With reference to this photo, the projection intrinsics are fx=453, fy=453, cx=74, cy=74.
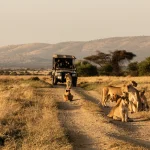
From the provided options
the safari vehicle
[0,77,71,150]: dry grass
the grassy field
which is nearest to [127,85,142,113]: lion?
[0,77,71,150]: dry grass

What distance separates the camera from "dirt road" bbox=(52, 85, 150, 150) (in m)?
10.1

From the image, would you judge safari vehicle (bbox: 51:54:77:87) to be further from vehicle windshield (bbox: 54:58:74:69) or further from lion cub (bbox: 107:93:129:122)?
lion cub (bbox: 107:93:129:122)

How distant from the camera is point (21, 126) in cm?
1268

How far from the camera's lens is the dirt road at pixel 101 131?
10091 mm

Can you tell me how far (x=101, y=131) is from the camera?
474 inches

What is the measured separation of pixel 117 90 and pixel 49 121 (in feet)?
20.0

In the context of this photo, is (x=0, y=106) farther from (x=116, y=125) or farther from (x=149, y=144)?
(x=149, y=144)

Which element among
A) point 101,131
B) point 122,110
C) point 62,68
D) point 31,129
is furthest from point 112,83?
point 31,129

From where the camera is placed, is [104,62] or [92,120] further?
[104,62]

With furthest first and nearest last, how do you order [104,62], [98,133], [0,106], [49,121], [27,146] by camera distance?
[104,62]
[0,106]
[49,121]
[98,133]
[27,146]

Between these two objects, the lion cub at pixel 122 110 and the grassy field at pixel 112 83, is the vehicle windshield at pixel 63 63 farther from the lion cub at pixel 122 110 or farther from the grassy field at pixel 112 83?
the lion cub at pixel 122 110

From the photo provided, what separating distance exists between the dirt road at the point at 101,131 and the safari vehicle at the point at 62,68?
20.5m

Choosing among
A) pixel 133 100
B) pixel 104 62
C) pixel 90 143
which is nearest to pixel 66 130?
pixel 90 143

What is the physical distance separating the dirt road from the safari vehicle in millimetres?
20531
